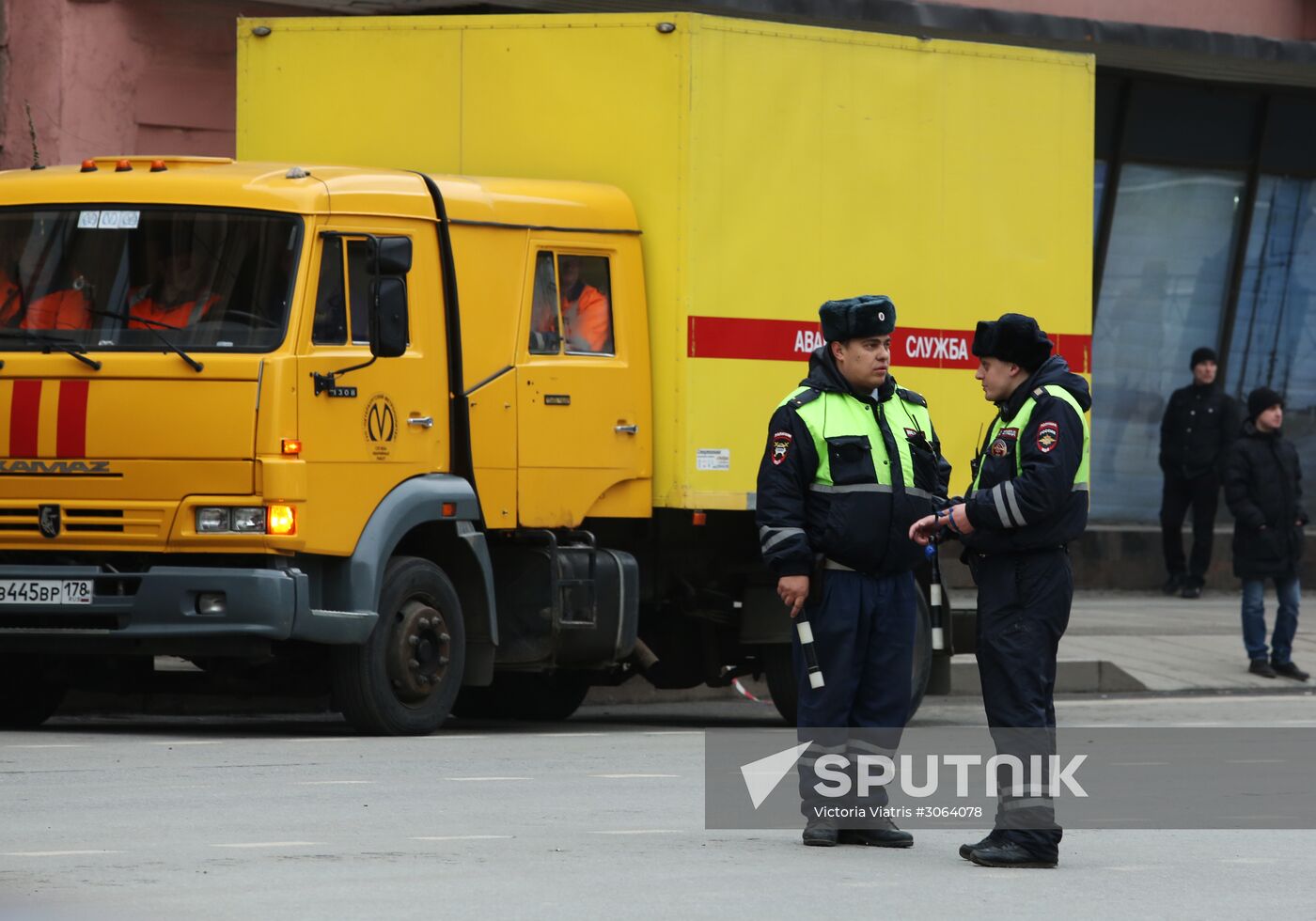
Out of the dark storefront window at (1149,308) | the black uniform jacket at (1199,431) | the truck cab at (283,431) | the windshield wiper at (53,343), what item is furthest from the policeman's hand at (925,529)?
the dark storefront window at (1149,308)

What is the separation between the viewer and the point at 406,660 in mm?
12258

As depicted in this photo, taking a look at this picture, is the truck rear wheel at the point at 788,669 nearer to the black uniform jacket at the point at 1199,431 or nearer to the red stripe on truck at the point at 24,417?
the red stripe on truck at the point at 24,417

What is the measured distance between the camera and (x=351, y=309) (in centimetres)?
1204

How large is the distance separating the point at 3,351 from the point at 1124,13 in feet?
45.4

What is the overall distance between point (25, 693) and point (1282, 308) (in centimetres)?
1556

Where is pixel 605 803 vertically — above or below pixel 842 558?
below

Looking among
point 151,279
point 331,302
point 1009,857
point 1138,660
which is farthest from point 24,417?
point 1138,660

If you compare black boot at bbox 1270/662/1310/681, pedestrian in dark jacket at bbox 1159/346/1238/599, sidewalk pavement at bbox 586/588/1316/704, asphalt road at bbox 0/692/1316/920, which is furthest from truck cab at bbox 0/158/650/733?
pedestrian in dark jacket at bbox 1159/346/1238/599

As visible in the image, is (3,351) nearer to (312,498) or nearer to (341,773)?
(312,498)

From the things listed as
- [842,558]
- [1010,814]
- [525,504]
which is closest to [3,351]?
[525,504]

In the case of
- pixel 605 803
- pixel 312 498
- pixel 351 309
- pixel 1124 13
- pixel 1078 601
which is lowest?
pixel 1078 601

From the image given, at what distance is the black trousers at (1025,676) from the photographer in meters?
8.08

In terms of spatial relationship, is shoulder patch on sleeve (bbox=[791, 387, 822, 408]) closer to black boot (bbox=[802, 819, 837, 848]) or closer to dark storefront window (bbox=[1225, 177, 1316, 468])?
black boot (bbox=[802, 819, 837, 848])

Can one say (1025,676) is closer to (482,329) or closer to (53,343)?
(482,329)
